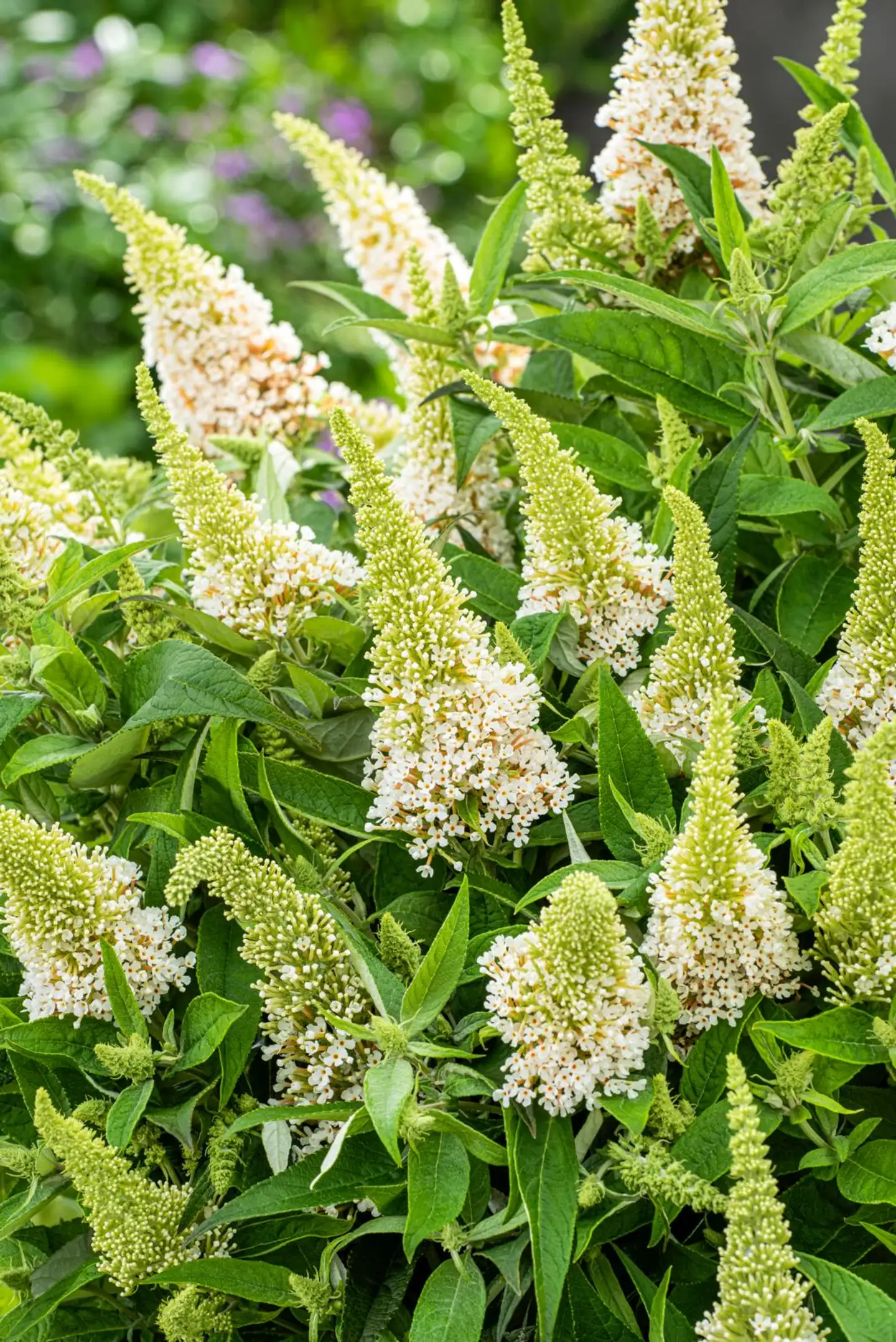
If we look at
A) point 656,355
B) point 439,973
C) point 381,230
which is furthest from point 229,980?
point 381,230

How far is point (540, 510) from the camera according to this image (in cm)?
76

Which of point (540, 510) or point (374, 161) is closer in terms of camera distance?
point (540, 510)

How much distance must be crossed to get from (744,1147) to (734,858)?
0.43ft

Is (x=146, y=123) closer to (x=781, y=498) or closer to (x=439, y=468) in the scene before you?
(x=439, y=468)

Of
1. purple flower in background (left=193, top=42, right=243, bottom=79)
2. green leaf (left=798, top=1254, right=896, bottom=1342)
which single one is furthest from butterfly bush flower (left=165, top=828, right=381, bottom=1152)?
purple flower in background (left=193, top=42, right=243, bottom=79)

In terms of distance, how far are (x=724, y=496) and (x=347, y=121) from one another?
375cm

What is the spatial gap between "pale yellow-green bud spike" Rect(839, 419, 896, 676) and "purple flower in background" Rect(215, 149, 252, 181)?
11.8ft

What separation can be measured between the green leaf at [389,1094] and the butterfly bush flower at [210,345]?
1.92 ft

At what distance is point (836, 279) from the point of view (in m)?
0.82

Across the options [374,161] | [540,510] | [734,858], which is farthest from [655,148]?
[374,161]

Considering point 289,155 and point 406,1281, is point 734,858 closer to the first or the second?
point 406,1281

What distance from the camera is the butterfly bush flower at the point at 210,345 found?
3.52ft

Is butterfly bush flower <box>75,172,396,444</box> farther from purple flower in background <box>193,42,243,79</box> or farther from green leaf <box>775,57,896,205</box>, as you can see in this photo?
purple flower in background <box>193,42,243,79</box>

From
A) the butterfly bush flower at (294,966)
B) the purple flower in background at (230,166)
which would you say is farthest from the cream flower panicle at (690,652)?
the purple flower in background at (230,166)
